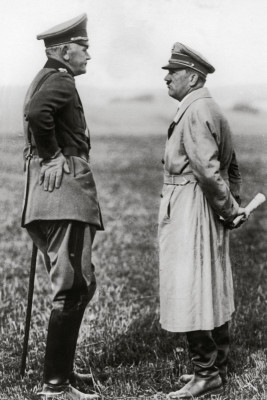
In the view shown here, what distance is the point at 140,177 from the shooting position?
43.5ft

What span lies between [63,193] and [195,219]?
0.95m

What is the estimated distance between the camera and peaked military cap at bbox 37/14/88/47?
181 inches

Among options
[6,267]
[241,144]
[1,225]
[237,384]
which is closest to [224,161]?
[237,384]

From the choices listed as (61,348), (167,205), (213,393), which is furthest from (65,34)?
(213,393)

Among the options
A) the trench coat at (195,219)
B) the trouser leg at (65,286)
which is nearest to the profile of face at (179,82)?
the trench coat at (195,219)

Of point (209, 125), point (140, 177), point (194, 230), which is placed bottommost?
point (140, 177)

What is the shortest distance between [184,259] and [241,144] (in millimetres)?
7501

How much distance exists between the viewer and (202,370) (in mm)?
4727

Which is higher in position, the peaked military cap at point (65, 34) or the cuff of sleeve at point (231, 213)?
the peaked military cap at point (65, 34)

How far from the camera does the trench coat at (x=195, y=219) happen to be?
4.55 m

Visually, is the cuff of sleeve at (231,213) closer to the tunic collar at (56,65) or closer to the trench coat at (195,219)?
the trench coat at (195,219)

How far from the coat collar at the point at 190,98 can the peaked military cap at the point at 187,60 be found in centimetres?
17

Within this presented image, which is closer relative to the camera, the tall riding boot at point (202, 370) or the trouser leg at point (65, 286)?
the trouser leg at point (65, 286)

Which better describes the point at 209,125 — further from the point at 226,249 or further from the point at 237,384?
the point at 237,384
